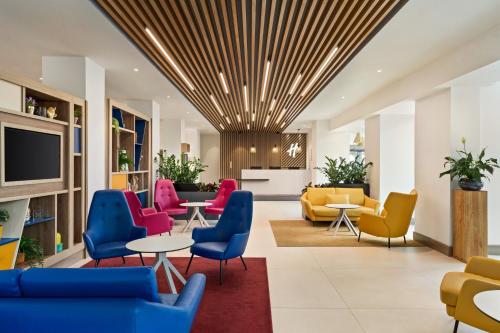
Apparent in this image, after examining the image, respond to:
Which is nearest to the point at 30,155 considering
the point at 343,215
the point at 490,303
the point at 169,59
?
the point at 169,59

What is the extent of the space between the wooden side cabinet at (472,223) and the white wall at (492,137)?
772mm

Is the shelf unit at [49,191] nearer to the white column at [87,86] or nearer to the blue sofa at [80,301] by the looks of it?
the white column at [87,86]

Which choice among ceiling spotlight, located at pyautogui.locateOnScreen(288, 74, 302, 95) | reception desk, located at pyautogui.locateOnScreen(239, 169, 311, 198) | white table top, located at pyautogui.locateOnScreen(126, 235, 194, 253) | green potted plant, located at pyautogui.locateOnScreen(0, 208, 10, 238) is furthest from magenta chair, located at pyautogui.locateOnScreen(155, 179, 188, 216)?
reception desk, located at pyautogui.locateOnScreen(239, 169, 311, 198)

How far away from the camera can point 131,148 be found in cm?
714

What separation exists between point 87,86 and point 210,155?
488 inches

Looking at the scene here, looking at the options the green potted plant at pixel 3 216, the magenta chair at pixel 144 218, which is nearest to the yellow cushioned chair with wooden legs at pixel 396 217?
the magenta chair at pixel 144 218

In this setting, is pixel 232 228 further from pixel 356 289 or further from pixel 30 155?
pixel 30 155

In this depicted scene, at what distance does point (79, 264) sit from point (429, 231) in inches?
234

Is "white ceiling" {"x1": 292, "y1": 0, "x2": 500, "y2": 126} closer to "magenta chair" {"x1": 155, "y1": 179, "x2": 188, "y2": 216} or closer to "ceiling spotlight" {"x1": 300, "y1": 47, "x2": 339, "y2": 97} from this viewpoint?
"ceiling spotlight" {"x1": 300, "y1": 47, "x2": 339, "y2": 97}

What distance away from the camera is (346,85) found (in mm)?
7312

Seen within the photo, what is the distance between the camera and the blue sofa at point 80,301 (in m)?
1.48

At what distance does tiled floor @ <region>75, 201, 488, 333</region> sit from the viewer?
9.66 feet

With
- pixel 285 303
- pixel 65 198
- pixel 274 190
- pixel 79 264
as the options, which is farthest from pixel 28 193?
pixel 274 190

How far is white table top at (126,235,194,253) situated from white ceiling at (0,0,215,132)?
2.72m
